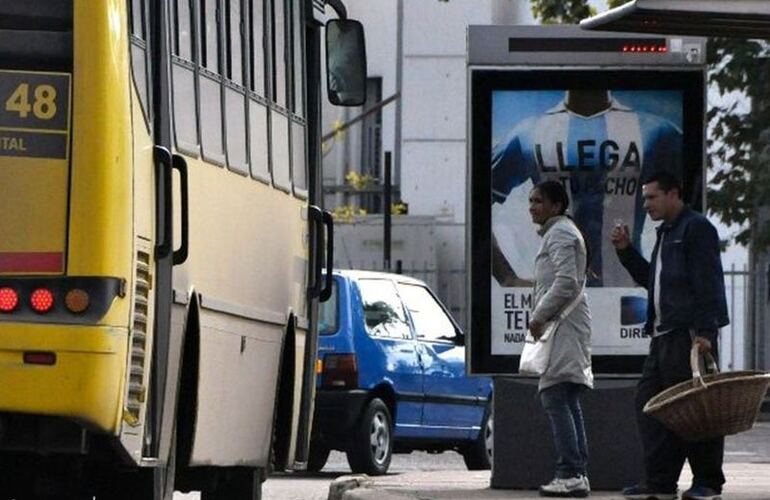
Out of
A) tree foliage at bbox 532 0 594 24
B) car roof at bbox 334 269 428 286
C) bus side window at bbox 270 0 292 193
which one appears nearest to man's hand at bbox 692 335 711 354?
bus side window at bbox 270 0 292 193

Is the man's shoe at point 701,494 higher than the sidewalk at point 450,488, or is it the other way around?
the man's shoe at point 701,494

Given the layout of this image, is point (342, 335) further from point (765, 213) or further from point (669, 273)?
point (765, 213)

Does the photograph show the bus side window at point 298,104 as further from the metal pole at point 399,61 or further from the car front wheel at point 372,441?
the metal pole at point 399,61

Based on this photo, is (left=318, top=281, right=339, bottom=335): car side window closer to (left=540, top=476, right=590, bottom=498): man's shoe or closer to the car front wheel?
the car front wheel

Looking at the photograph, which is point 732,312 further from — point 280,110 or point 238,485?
point 280,110

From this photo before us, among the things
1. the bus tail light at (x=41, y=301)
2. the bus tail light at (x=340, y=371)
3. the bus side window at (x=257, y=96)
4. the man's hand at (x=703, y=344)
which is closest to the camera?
the bus tail light at (x=41, y=301)

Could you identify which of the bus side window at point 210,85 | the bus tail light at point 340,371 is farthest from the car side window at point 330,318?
the bus side window at point 210,85

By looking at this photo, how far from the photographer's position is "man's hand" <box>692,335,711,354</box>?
14.2 metres

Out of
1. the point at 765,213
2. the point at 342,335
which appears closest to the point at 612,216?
the point at 342,335

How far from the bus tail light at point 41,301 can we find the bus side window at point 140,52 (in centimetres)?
96

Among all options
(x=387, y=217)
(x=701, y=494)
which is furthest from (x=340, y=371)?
(x=387, y=217)

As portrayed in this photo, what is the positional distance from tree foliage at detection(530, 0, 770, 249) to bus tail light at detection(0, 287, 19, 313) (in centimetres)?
2172

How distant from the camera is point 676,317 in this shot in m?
14.4

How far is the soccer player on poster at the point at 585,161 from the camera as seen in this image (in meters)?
16.6
